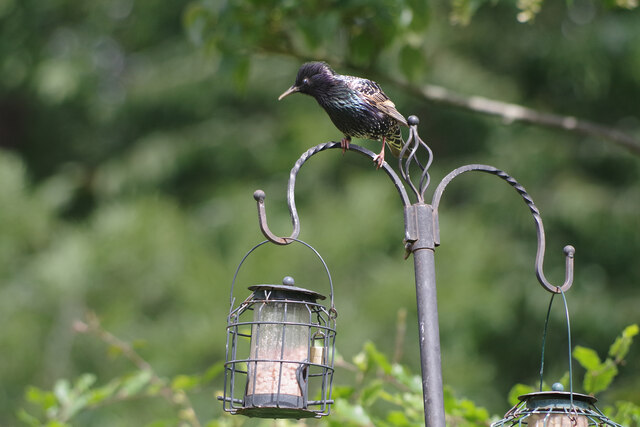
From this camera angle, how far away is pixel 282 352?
85.6 inches

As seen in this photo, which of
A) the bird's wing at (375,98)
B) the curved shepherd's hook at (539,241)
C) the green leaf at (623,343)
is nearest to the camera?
the curved shepherd's hook at (539,241)

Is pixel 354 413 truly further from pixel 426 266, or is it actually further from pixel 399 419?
pixel 426 266

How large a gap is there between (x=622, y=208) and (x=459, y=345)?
216cm

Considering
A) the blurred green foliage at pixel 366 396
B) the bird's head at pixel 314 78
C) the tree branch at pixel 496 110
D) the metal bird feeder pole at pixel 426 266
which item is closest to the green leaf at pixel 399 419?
the blurred green foliage at pixel 366 396

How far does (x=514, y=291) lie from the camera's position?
860cm

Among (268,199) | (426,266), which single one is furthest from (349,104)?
(268,199)

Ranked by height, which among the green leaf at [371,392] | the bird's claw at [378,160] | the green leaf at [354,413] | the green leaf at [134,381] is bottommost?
the green leaf at [354,413]

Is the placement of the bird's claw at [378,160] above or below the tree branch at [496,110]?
below

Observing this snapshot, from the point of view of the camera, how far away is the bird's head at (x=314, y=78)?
248 cm

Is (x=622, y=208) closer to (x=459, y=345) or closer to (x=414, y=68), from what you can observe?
(x=459, y=345)

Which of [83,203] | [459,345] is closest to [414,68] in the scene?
[459,345]

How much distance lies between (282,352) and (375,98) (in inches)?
30.6

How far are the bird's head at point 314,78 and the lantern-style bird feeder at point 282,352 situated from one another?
0.58 meters

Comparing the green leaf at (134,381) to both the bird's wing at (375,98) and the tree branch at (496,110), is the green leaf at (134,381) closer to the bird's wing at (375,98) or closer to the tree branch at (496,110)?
the bird's wing at (375,98)
